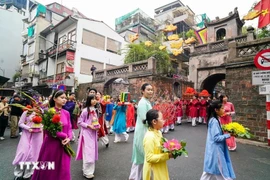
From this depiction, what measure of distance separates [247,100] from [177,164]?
457cm

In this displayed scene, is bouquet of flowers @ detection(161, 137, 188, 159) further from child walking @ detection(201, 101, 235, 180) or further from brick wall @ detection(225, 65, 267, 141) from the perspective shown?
brick wall @ detection(225, 65, 267, 141)

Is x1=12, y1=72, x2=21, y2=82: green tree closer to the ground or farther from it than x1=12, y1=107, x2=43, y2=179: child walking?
farther from it

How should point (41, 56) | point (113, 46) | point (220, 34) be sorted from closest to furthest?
point (220, 34) < point (113, 46) < point (41, 56)

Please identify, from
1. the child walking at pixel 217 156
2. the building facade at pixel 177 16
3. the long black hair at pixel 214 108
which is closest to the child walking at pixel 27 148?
the child walking at pixel 217 156

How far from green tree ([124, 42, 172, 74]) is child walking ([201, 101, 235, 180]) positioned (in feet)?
49.5

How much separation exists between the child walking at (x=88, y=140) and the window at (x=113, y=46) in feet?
64.3

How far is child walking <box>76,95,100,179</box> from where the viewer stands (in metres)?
3.27

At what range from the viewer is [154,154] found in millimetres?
2000

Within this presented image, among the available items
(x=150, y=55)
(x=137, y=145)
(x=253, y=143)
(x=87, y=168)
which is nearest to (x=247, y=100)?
(x=253, y=143)

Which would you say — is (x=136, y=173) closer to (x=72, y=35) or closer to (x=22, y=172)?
(x=22, y=172)

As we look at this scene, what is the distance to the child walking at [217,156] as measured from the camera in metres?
2.53

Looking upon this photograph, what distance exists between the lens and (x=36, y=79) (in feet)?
80.2

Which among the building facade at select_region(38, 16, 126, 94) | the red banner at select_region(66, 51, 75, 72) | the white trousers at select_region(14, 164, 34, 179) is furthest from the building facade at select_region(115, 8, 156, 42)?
the white trousers at select_region(14, 164, 34, 179)

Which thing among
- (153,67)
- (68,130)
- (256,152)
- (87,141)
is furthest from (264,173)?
(153,67)
